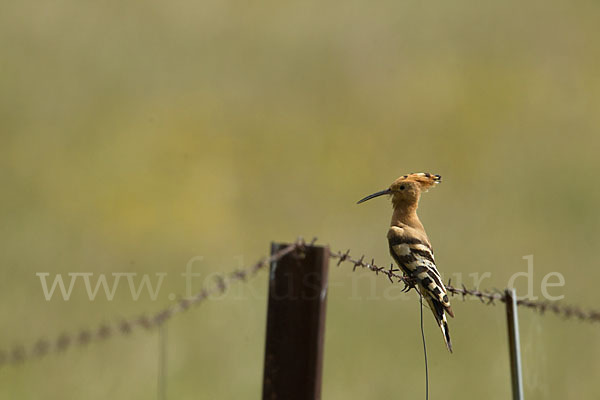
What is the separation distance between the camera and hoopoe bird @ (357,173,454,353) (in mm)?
5219

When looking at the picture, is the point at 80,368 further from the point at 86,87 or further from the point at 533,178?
the point at 533,178

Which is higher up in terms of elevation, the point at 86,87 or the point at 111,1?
the point at 111,1

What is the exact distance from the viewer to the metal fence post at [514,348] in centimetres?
381

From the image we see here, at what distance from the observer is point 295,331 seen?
289cm

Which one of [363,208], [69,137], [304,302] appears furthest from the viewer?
[69,137]

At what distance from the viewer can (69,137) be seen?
46.2 ft

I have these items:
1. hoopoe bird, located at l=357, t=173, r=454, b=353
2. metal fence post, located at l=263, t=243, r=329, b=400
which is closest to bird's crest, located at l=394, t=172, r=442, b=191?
hoopoe bird, located at l=357, t=173, r=454, b=353

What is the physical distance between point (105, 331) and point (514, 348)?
205cm

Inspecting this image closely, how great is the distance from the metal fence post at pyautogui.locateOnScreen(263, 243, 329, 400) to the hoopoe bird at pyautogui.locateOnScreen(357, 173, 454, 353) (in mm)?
2031

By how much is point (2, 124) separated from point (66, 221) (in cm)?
282

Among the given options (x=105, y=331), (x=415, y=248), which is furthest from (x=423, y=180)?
(x=105, y=331)

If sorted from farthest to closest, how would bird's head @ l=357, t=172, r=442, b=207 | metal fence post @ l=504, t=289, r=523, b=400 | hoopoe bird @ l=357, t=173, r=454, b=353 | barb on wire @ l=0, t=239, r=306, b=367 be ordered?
bird's head @ l=357, t=172, r=442, b=207
hoopoe bird @ l=357, t=173, r=454, b=353
metal fence post @ l=504, t=289, r=523, b=400
barb on wire @ l=0, t=239, r=306, b=367

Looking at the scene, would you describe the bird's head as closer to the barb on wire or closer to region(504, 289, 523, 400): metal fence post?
region(504, 289, 523, 400): metal fence post

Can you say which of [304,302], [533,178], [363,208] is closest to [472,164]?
[533,178]
